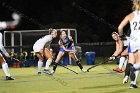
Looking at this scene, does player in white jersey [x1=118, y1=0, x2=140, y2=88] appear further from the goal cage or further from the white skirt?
the goal cage

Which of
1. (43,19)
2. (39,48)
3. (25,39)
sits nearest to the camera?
(39,48)

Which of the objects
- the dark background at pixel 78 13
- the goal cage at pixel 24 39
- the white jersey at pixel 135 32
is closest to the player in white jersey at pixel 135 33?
→ the white jersey at pixel 135 32

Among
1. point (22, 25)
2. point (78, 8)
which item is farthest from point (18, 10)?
point (78, 8)

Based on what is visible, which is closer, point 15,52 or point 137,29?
point 137,29

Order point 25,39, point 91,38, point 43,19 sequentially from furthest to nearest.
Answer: point 43,19 → point 91,38 → point 25,39

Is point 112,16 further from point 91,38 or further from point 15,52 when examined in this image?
point 15,52

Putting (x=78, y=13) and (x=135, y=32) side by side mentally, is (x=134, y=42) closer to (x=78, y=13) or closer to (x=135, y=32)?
(x=135, y=32)

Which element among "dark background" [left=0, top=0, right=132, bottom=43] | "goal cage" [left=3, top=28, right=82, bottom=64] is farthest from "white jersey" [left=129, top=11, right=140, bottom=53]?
"dark background" [left=0, top=0, right=132, bottom=43]

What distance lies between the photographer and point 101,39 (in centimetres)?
4353

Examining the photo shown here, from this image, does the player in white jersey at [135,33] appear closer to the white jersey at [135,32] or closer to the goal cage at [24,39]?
the white jersey at [135,32]

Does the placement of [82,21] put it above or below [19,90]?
above

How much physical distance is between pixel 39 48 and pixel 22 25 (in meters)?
25.3

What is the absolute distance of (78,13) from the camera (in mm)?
45250

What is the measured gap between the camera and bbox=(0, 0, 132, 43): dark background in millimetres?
42469
